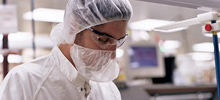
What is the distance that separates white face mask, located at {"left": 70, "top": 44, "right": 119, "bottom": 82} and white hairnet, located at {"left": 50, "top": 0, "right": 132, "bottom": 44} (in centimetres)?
5

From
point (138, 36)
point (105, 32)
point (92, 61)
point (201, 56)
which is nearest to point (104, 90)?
point (92, 61)

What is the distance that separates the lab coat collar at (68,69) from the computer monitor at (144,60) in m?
4.16

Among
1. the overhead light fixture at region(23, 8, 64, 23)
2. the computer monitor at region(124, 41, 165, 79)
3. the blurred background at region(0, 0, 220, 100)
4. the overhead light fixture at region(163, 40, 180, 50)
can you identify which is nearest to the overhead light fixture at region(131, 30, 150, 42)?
the blurred background at region(0, 0, 220, 100)

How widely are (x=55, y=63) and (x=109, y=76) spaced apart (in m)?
0.22

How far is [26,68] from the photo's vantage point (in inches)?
38.3

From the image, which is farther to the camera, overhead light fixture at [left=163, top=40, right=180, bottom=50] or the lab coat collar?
overhead light fixture at [left=163, top=40, right=180, bottom=50]

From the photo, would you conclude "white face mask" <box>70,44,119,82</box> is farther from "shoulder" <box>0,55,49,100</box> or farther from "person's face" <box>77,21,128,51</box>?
"shoulder" <box>0,55,49,100</box>

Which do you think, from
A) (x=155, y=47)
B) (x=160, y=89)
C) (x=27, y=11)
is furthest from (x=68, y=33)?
(x=155, y=47)

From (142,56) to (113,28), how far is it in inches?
189

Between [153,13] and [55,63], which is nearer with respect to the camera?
[55,63]

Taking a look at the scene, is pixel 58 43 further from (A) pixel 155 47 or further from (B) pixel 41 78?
(A) pixel 155 47

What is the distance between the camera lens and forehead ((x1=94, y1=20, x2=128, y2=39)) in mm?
895

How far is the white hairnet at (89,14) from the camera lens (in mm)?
882

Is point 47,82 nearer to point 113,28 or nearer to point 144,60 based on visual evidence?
point 113,28
